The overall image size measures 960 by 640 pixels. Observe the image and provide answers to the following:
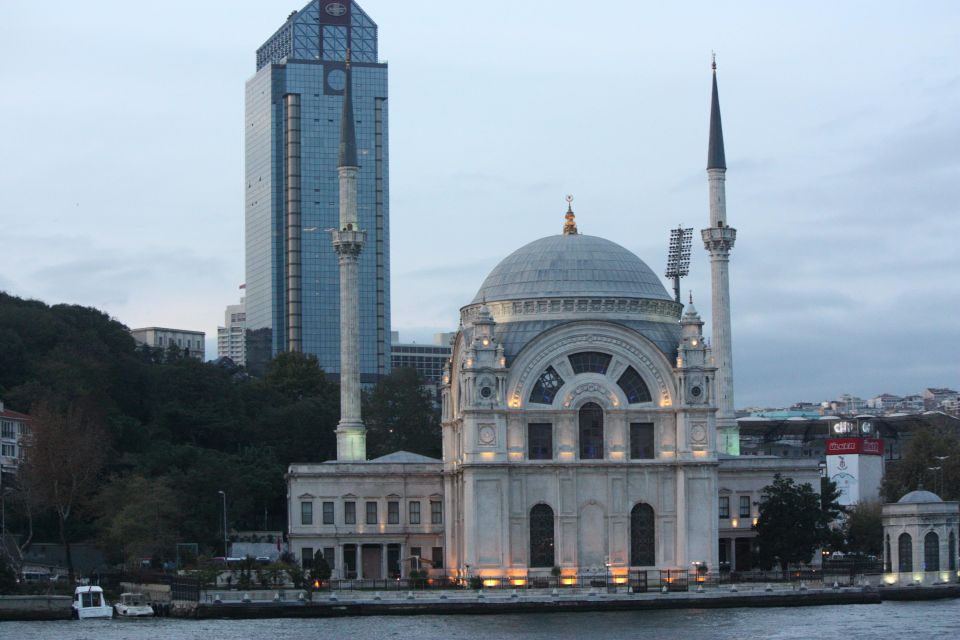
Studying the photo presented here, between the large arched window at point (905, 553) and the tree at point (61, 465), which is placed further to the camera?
the tree at point (61, 465)

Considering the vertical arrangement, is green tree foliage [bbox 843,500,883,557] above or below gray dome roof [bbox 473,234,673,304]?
below

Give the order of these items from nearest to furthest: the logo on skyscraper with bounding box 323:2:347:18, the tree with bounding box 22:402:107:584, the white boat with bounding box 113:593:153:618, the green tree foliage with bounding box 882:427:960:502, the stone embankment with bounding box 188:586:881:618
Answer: the stone embankment with bounding box 188:586:881:618, the white boat with bounding box 113:593:153:618, the tree with bounding box 22:402:107:584, the green tree foliage with bounding box 882:427:960:502, the logo on skyscraper with bounding box 323:2:347:18

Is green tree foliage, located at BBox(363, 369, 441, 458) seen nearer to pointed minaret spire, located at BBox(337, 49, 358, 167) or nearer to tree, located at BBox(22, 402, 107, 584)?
pointed minaret spire, located at BBox(337, 49, 358, 167)

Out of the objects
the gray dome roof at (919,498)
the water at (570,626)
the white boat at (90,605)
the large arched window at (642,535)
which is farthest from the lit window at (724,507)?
the white boat at (90,605)

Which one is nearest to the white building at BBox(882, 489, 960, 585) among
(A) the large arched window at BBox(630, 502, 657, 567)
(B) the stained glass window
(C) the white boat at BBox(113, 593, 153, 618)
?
(A) the large arched window at BBox(630, 502, 657, 567)

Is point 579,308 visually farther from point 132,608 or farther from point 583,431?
point 132,608

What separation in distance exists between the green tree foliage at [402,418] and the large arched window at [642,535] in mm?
33075

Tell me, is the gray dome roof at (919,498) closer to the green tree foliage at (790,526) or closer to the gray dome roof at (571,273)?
the green tree foliage at (790,526)

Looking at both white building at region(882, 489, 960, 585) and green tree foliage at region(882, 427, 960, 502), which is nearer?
white building at region(882, 489, 960, 585)

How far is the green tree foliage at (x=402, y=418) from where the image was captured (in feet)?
Result: 386

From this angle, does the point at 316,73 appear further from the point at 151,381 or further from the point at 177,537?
the point at 177,537

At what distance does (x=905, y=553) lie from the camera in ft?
283

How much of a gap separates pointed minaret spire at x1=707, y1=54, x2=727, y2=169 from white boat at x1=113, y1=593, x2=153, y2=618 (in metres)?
37.0

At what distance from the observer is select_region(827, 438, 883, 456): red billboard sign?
146 m
